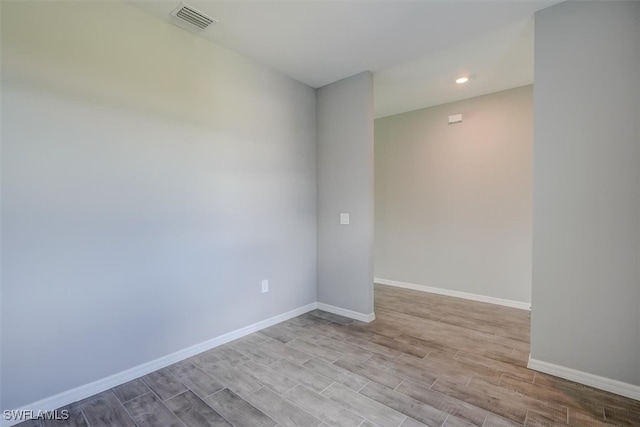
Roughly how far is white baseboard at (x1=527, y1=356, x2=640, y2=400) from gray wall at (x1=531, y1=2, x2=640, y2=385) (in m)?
0.03

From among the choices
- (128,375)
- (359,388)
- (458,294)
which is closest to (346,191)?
(359,388)

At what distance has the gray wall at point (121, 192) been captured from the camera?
5.75 ft

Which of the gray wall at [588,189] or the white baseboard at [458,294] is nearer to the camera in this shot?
the gray wall at [588,189]

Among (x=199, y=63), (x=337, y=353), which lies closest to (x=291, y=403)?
(x=337, y=353)

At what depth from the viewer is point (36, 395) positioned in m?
1.79

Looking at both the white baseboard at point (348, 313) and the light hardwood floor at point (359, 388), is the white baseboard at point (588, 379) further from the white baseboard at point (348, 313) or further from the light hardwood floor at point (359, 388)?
the white baseboard at point (348, 313)

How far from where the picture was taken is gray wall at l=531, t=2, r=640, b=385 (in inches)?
76.6

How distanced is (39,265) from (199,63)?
1.91 metres

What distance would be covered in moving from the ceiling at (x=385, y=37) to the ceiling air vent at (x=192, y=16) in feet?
0.15

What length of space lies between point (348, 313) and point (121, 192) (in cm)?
256

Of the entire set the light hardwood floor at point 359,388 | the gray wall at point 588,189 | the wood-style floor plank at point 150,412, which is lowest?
the light hardwood floor at point 359,388

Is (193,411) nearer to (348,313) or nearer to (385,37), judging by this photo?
(348,313)

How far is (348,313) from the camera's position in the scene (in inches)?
135

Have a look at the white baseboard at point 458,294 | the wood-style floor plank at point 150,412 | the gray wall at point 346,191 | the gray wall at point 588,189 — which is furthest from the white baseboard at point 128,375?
the gray wall at point 588,189
